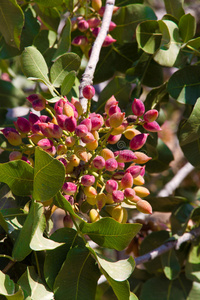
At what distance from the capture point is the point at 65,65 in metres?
0.84

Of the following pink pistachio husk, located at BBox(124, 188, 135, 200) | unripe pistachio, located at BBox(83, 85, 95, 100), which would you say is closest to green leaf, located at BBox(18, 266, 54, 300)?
pink pistachio husk, located at BBox(124, 188, 135, 200)

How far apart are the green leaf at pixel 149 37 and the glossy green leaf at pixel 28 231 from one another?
Result: 1.73ft

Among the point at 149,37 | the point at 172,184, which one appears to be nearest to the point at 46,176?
the point at 149,37

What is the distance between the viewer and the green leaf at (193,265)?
1.11 m

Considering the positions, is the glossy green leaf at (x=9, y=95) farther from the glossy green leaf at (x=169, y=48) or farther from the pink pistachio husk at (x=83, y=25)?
the glossy green leaf at (x=169, y=48)

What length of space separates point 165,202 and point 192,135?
389 millimetres

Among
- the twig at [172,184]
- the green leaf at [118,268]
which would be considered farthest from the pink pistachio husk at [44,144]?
the twig at [172,184]

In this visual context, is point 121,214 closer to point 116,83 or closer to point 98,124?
point 98,124

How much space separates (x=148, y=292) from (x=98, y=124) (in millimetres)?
663

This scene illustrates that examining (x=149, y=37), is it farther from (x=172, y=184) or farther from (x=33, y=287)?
(x=172, y=184)

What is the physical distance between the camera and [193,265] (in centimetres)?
113

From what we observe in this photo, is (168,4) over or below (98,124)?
over

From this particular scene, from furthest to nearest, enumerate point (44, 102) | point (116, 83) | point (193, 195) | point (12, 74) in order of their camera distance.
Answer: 1. point (12, 74)
2. point (193, 195)
3. point (116, 83)
4. point (44, 102)

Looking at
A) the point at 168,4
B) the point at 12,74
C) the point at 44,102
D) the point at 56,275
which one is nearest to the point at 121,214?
the point at 56,275
